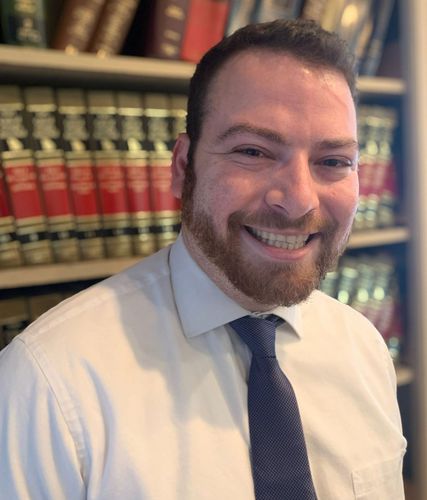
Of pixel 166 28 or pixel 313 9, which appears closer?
pixel 166 28

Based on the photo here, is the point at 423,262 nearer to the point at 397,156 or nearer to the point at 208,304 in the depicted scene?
the point at 397,156

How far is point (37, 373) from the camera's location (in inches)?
26.4

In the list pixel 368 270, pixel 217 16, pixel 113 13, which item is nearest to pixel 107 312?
pixel 113 13

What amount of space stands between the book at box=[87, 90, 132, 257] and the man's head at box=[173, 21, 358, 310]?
10.8 inches

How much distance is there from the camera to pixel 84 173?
40.1 inches

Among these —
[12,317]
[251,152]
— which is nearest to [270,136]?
[251,152]

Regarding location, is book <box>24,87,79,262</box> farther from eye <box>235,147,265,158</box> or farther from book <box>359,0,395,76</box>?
book <box>359,0,395,76</box>

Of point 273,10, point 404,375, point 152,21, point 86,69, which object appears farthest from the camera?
point 404,375

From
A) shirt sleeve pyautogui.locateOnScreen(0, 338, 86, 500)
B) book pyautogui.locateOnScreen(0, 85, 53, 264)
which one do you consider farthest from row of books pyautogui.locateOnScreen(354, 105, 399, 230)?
shirt sleeve pyautogui.locateOnScreen(0, 338, 86, 500)

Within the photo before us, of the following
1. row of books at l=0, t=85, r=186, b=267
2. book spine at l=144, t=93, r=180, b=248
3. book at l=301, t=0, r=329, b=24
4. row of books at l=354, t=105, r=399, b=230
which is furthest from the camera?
row of books at l=354, t=105, r=399, b=230

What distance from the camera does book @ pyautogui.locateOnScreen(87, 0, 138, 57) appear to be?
1.01 meters

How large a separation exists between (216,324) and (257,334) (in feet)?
0.22

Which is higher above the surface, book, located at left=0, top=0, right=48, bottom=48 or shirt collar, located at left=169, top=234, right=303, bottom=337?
book, located at left=0, top=0, right=48, bottom=48

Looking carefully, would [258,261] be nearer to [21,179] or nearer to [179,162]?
[179,162]
